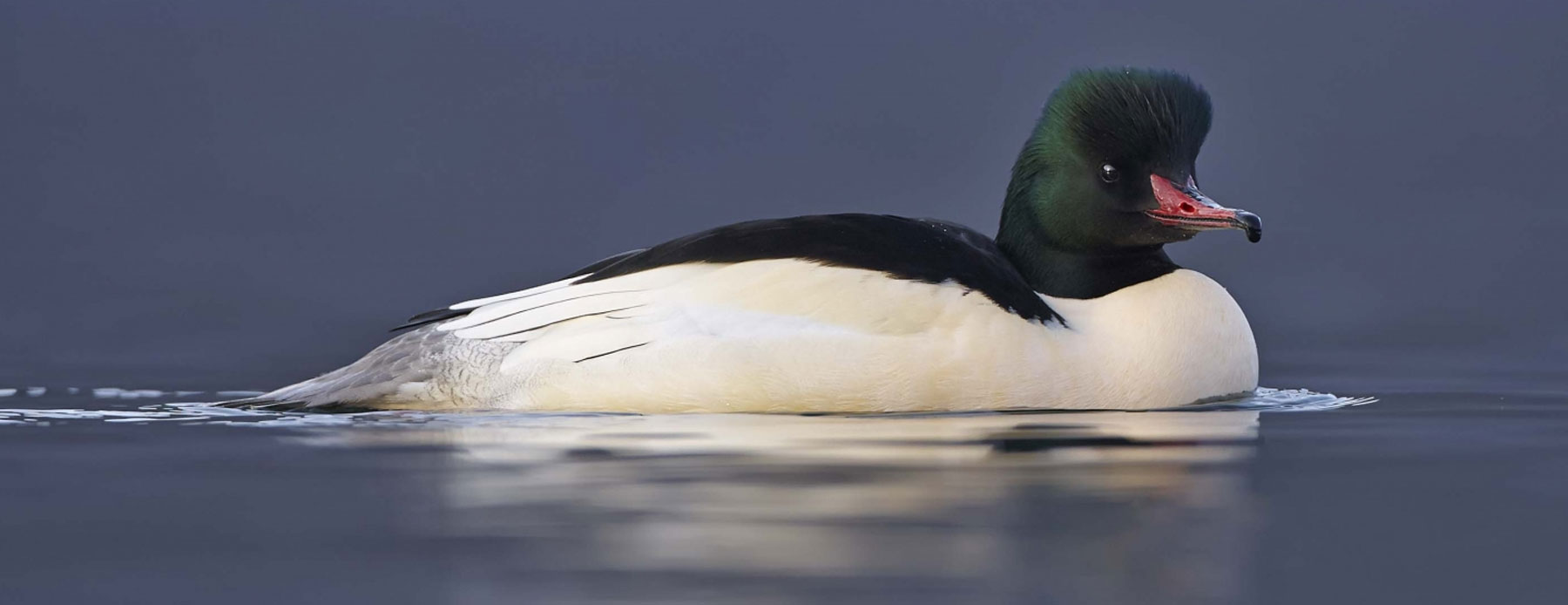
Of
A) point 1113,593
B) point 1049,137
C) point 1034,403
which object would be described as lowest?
point 1113,593

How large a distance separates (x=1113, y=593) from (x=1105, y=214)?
3.28m

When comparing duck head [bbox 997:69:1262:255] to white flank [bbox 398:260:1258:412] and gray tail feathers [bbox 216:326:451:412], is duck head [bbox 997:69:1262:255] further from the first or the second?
gray tail feathers [bbox 216:326:451:412]

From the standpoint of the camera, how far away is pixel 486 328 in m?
6.45

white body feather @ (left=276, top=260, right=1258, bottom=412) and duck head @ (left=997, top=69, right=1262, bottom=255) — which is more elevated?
duck head @ (left=997, top=69, right=1262, bottom=255)

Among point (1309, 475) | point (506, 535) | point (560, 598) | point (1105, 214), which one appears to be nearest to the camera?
point (560, 598)

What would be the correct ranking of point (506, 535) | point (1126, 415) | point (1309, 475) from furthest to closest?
point (1126, 415), point (1309, 475), point (506, 535)

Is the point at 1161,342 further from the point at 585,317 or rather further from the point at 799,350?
the point at 585,317

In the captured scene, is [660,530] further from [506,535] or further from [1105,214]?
[1105,214]

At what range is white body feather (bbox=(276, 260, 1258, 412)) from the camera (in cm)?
613

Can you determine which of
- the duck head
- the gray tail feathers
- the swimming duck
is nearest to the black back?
the swimming duck

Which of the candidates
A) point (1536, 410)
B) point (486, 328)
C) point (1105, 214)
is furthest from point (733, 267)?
point (1536, 410)

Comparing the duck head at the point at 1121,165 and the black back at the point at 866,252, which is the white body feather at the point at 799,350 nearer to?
the black back at the point at 866,252

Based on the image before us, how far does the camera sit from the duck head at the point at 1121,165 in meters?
6.50

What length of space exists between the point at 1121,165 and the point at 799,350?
4.35 ft
